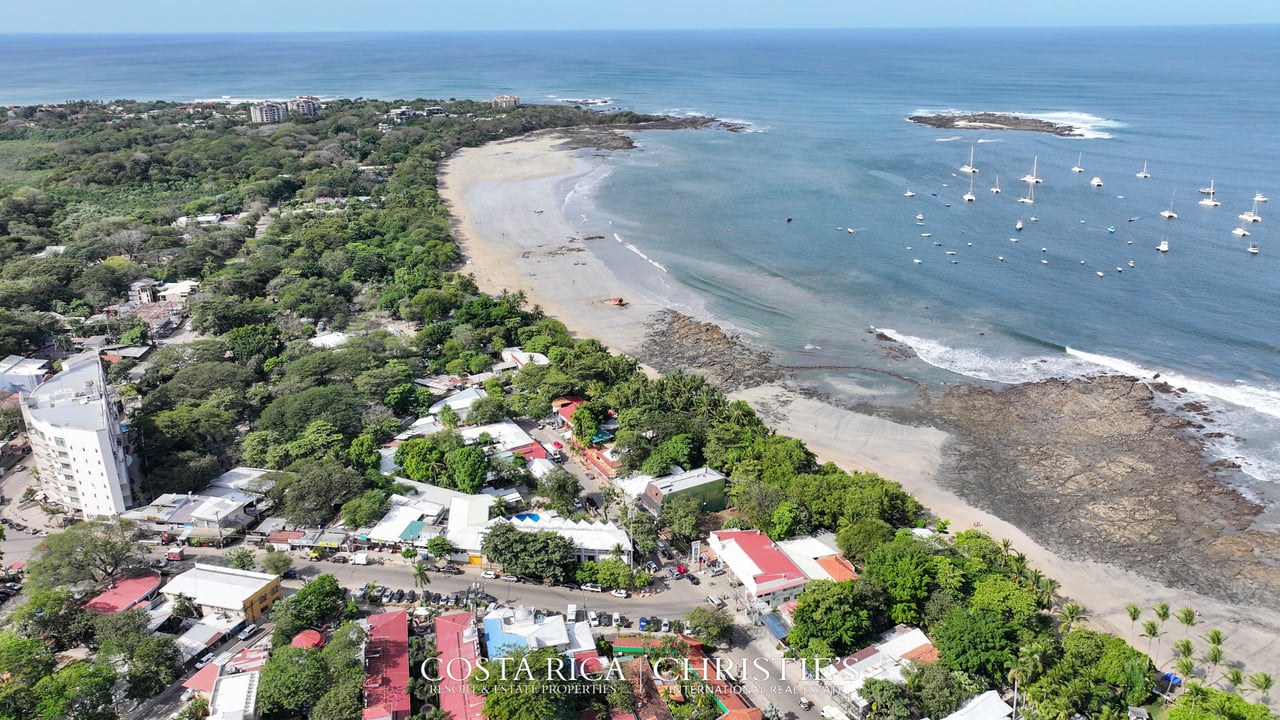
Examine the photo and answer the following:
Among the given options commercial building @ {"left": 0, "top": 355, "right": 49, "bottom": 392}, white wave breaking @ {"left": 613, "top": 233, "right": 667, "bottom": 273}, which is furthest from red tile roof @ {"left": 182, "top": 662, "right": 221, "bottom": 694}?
white wave breaking @ {"left": 613, "top": 233, "right": 667, "bottom": 273}

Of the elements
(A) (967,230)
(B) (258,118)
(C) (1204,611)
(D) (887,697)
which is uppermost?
(B) (258,118)

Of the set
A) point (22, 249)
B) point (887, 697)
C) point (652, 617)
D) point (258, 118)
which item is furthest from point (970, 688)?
point (258, 118)

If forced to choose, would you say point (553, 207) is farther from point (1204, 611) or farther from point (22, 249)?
point (1204, 611)

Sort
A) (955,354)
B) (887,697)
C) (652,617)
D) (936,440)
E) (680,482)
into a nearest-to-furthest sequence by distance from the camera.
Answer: (887,697) → (652,617) → (680,482) → (936,440) → (955,354)

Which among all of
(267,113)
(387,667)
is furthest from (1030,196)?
(267,113)

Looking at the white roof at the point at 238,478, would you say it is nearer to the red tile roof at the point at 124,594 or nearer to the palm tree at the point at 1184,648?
the red tile roof at the point at 124,594

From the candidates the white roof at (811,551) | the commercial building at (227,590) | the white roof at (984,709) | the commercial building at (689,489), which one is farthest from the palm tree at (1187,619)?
the commercial building at (227,590)

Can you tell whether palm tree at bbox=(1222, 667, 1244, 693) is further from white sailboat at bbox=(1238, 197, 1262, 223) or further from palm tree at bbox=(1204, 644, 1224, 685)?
white sailboat at bbox=(1238, 197, 1262, 223)

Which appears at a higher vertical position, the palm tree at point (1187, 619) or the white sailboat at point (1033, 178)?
the white sailboat at point (1033, 178)
